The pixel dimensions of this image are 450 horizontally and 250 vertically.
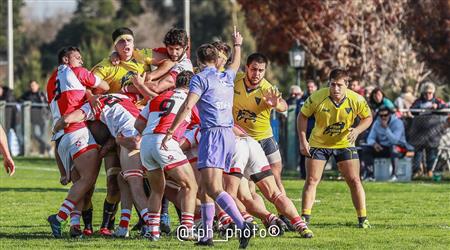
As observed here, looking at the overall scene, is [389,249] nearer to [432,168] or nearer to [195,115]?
[195,115]

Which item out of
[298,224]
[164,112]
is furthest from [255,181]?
[164,112]

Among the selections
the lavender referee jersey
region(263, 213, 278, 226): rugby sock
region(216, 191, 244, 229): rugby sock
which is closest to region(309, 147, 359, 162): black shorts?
region(263, 213, 278, 226): rugby sock

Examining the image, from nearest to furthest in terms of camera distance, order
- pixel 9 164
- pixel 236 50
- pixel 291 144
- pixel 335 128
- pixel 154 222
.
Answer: pixel 9 164
pixel 154 222
pixel 236 50
pixel 335 128
pixel 291 144

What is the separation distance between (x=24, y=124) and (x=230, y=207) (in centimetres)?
2178

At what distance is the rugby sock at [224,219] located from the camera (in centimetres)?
1377

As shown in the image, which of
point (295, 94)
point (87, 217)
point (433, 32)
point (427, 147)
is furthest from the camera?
point (433, 32)

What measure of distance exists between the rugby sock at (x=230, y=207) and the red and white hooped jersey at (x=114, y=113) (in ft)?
5.62

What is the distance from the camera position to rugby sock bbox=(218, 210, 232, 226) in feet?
45.2

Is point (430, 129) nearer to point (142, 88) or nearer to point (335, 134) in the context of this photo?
point (335, 134)

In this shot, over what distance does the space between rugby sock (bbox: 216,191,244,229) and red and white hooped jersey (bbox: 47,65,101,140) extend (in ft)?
7.23

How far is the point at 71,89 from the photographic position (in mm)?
13922

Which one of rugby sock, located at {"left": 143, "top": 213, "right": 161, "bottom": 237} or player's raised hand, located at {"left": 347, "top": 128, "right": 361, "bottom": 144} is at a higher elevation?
player's raised hand, located at {"left": 347, "top": 128, "right": 361, "bottom": 144}

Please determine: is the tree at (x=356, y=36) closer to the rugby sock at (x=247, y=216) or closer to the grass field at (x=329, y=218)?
the grass field at (x=329, y=218)

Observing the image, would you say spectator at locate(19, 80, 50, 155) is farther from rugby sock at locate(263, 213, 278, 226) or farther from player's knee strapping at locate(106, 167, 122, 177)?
rugby sock at locate(263, 213, 278, 226)
